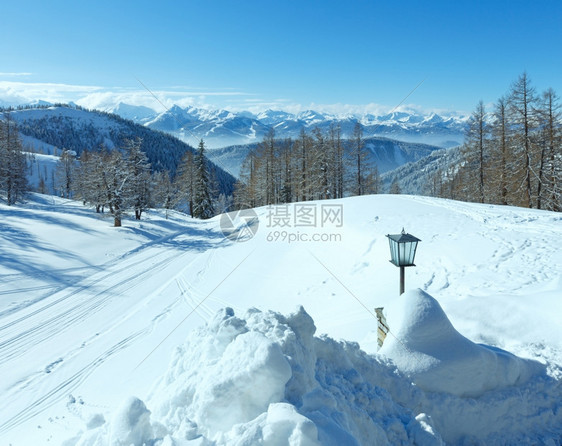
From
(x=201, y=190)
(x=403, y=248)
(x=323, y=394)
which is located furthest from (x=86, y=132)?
(x=323, y=394)

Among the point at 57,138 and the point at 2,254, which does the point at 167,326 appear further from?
the point at 57,138

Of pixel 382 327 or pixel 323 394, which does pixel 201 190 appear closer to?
pixel 382 327

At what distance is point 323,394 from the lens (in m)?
2.80

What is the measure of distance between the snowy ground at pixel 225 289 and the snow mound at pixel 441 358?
1085 millimetres

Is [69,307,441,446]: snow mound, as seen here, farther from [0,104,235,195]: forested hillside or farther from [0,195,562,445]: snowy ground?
[0,104,235,195]: forested hillside

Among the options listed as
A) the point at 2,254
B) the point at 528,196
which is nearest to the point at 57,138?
the point at 2,254

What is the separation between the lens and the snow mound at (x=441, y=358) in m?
4.53

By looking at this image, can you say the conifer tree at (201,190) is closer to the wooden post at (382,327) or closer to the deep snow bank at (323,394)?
the wooden post at (382,327)

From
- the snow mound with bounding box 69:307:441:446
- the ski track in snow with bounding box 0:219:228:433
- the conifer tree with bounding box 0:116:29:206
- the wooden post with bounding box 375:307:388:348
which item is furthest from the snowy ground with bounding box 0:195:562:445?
the conifer tree with bounding box 0:116:29:206

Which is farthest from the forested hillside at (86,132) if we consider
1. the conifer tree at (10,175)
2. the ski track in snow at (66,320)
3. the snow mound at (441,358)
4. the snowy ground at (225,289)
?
the snow mound at (441,358)

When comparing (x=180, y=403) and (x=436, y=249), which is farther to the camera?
(x=436, y=249)

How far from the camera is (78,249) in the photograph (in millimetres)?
17781

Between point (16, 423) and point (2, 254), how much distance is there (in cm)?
1257

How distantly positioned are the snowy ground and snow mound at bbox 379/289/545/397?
1.08 m
